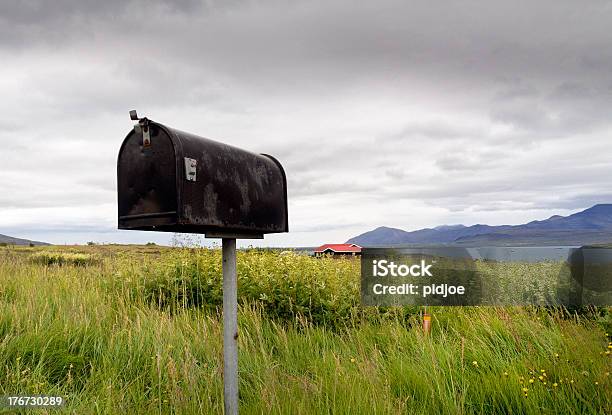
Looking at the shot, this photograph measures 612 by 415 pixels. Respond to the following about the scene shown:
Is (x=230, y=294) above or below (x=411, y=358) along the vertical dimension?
above

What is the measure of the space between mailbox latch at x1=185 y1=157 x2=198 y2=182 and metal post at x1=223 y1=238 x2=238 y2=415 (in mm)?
541

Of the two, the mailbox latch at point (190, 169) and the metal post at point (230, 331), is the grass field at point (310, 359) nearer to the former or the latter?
the metal post at point (230, 331)

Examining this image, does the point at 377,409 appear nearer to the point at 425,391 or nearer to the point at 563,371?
the point at 425,391

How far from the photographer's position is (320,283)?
6.20m

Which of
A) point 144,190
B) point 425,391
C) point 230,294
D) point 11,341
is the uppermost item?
point 144,190

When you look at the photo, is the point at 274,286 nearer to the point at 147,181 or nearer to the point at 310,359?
the point at 310,359

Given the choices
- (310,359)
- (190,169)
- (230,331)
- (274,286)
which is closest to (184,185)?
(190,169)

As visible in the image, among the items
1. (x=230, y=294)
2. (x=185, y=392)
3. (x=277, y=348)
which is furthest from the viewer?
(x=277, y=348)

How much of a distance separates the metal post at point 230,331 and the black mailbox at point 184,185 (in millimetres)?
159

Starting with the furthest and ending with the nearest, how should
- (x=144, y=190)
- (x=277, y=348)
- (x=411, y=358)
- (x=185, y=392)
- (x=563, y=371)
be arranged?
(x=277, y=348) → (x=411, y=358) → (x=563, y=371) → (x=185, y=392) → (x=144, y=190)

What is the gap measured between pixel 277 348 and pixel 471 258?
310 cm

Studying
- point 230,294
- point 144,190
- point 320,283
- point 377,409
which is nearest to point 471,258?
point 320,283

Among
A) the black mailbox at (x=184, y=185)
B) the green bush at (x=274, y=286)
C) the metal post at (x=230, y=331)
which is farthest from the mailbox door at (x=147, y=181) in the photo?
the green bush at (x=274, y=286)

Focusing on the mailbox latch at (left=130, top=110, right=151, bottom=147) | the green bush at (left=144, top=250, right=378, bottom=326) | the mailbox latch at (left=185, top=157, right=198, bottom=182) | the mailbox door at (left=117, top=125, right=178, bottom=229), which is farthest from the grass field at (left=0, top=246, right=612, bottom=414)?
the mailbox latch at (left=130, top=110, right=151, bottom=147)
